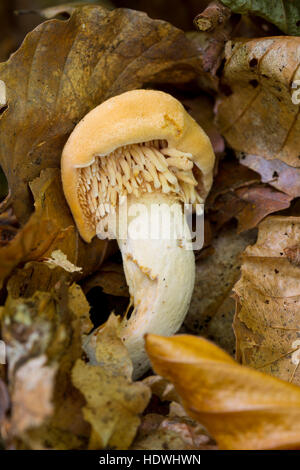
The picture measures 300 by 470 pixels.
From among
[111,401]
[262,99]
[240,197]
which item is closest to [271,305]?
[240,197]

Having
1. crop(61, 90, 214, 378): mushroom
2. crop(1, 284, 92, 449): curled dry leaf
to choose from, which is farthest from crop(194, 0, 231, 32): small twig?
crop(1, 284, 92, 449): curled dry leaf

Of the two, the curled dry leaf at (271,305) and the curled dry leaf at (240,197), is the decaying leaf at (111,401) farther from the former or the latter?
the curled dry leaf at (240,197)

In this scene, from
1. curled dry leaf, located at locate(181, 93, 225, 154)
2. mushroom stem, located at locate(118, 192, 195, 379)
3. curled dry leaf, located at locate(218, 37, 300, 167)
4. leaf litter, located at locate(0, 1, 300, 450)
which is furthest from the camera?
curled dry leaf, located at locate(181, 93, 225, 154)

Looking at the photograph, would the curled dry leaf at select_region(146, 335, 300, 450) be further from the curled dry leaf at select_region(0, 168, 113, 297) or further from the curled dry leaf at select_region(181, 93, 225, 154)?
the curled dry leaf at select_region(181, 93, 225, 154)

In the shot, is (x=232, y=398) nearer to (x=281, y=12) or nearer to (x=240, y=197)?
(x=240, y=197)

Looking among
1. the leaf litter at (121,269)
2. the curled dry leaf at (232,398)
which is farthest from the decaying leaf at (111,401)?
the curled dry leaf at (232,398)

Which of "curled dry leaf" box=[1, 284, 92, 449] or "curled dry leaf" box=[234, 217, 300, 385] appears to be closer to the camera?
"curled dry leaf" box=[1, 284, 92, 449]

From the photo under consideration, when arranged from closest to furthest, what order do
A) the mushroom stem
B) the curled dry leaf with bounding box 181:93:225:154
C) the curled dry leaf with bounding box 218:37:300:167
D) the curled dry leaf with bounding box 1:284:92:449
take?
the curled dry leaf with bounding box 1:284:92:449 → the mushroom stem → the curled dry leaf with bounding box 218:37:300:167 → the curled dry leaf with bounding box 181:93:225:154
